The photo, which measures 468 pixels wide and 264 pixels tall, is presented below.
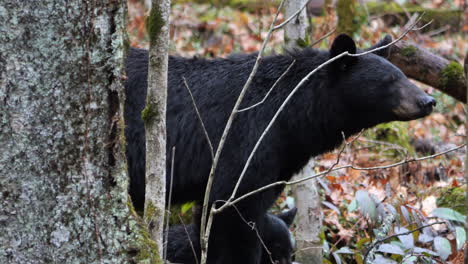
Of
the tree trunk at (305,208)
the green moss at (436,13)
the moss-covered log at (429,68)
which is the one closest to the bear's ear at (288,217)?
the tree trunk at (305,208)

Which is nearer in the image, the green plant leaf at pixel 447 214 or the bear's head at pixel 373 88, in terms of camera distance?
the bear's head at pixel 373 88

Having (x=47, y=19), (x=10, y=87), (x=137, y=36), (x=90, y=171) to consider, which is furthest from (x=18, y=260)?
(x=137, y=36)

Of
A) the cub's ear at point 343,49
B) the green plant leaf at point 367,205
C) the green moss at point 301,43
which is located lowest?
the green plant leaf at point 367,205

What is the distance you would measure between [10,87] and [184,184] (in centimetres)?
284

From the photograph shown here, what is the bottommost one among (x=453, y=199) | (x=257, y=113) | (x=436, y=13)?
(x=453, y=199)

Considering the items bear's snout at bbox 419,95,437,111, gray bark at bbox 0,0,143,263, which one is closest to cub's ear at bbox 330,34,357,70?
bear's snout at bbox 419,95,437,111

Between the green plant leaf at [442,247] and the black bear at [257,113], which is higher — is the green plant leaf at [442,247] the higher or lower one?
the lower one

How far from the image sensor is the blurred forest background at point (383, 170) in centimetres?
568

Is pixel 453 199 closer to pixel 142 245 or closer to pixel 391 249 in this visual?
pixel 391 249

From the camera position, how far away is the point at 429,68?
22.2ft

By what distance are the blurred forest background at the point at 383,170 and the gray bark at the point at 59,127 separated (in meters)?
2.17

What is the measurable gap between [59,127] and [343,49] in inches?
115

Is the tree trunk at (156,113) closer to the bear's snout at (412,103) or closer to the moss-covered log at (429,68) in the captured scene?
the bear's snout at (412,103)

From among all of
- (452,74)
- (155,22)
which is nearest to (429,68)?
(452,74)
